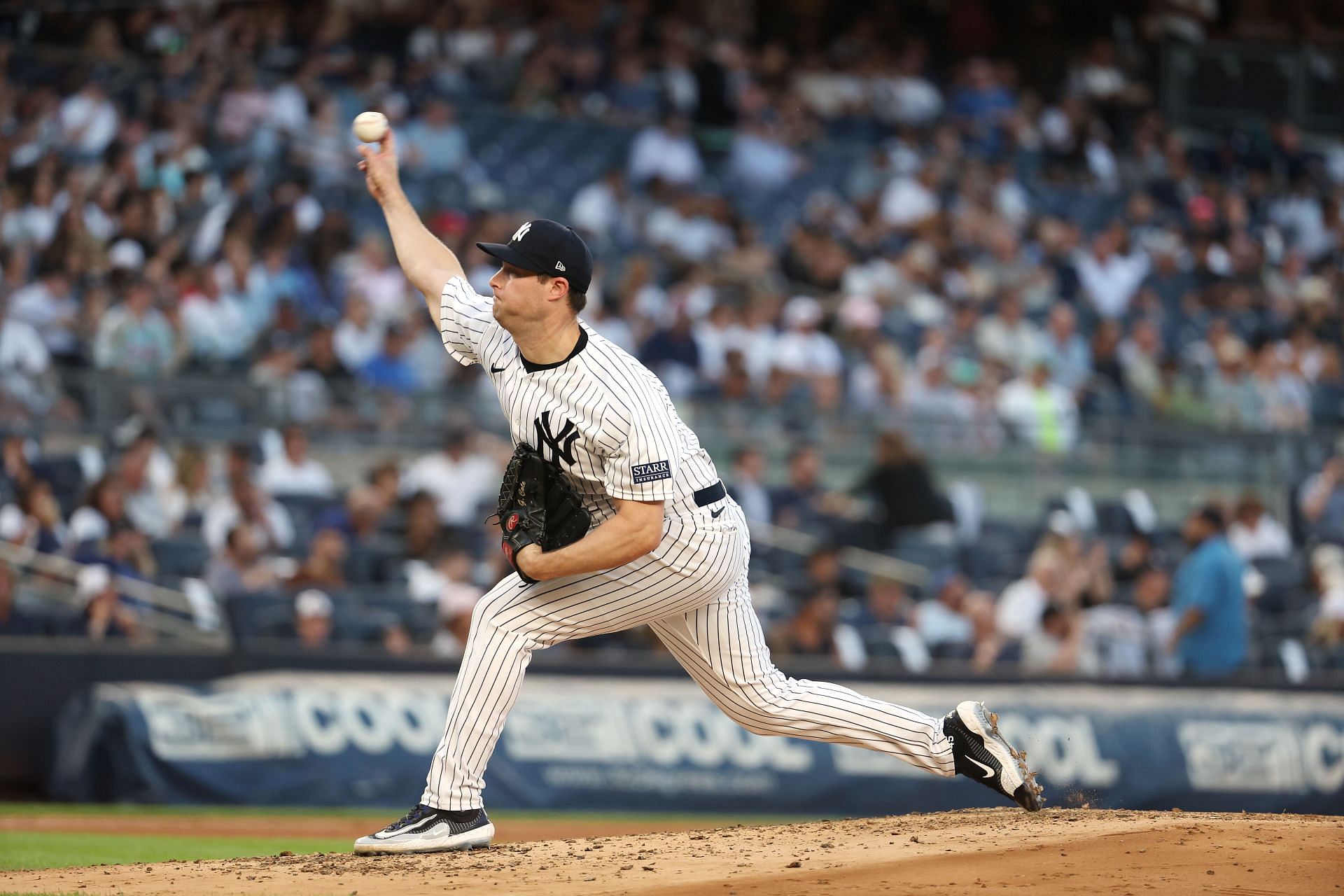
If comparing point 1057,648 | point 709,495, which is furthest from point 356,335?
point 709,495

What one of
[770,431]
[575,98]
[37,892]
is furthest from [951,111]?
[37,892]

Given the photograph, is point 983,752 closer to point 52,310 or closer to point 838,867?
point 838,867

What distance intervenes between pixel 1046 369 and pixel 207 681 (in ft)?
24.6

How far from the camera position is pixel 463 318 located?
5.32 m

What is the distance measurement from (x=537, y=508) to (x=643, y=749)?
18.2ft

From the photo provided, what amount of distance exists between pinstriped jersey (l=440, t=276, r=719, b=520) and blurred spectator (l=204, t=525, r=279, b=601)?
5.58 metres

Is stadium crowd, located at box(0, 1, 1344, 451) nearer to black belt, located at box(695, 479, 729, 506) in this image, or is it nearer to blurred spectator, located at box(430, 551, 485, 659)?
blurred spectator, located at box(430, 551, 485, 659)

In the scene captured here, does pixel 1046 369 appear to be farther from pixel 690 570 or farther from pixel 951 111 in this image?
pixel 690 570

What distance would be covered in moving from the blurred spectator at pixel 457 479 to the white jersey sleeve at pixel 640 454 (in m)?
6.78

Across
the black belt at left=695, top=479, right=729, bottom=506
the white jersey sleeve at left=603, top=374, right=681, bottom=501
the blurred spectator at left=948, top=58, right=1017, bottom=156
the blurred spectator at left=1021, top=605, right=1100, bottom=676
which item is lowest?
the blurred spectator at left=1021, top=605, right=1100, bottom=676

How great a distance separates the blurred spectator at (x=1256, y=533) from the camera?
13.1 meters

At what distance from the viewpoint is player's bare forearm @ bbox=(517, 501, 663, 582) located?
16.2ft

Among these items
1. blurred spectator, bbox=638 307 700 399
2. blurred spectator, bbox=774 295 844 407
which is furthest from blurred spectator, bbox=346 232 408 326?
blurred spectator, bbox=774 295 844 407

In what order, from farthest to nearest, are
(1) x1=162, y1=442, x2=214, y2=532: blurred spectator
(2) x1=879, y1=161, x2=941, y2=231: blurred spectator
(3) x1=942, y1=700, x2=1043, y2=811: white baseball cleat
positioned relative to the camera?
(2) x1=879, y1=161, x2=941, y2=231: blurred spectator, (1) x1=162, y1=442, x2=214, y2=532: blurred spectator, (3) x1=942, y1=700, x2=1043, y2=811: white baseball cleat
